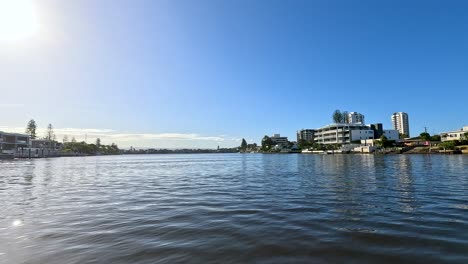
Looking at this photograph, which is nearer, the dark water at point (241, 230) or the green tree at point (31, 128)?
the dark water at point (241, 230)

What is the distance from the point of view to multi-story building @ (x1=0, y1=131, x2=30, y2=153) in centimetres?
15368

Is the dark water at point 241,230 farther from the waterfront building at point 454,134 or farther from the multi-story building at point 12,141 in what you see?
the multi-story building at point 12,141

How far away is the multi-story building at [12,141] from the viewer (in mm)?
153675

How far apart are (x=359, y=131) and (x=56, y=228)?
195 m

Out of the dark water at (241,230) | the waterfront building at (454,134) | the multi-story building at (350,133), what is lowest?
the dark water at (241,230)

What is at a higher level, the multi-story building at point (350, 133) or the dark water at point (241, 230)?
the multi-story building at point (350, 133)

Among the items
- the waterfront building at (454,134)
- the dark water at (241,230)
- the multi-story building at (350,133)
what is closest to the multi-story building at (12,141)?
the dark water at (241,230)

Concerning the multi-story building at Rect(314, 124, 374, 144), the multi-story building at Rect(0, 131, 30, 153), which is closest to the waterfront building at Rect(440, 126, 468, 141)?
the multi-story building at Rect(314, 124, 374, 144)

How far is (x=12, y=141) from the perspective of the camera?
162 meters

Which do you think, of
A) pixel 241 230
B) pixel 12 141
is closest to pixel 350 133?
pixel 241 230

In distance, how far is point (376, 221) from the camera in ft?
41.1

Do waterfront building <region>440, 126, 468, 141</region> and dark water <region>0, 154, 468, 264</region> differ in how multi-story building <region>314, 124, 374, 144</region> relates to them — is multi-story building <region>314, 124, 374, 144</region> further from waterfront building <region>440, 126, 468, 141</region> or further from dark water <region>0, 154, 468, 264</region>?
dark water <region>0, 154, 468, 264</region>

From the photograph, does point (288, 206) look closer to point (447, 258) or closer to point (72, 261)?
point (447, 258)

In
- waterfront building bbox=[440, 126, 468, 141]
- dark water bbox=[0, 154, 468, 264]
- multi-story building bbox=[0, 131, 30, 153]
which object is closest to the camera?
dark water bbox=[0, 154, 468, 264]
